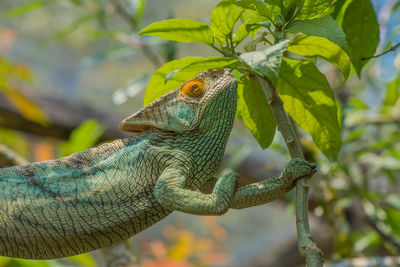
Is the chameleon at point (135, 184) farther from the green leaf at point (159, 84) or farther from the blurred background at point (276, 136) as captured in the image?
the blurred background at point (276, 136)

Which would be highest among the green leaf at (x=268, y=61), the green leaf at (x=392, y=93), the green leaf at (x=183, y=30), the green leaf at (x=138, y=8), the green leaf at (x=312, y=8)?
the green leaf at (x=138, y=8)

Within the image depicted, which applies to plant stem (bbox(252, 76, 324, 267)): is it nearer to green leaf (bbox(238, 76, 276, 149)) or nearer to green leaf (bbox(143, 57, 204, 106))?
green leaf (bbox(238, 76, 276, 149))

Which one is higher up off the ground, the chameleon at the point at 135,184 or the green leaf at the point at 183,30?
the green leaf at the point at 183,30

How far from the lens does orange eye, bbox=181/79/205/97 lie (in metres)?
0.78

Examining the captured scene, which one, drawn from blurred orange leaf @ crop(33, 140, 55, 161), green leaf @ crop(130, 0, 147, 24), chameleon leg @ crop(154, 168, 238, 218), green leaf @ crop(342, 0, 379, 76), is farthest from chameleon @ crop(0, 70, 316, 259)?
blurred orange leaf @ crop(33, 140, 55, 161)

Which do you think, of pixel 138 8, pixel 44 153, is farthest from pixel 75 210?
pixel 44 153

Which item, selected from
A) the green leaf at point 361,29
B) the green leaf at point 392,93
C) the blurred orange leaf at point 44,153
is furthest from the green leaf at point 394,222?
the blurred orange leaf at point 44,153

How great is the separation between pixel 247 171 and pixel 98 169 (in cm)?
198

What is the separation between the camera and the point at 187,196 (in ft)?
2.17

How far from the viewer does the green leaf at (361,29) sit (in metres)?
0.84

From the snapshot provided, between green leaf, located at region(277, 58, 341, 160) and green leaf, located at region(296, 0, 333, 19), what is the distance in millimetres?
74

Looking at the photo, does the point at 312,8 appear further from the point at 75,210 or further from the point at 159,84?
the point at 75,210

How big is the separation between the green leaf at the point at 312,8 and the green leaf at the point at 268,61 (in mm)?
137

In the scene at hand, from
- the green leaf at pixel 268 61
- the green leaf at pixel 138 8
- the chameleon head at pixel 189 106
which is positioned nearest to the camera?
the green leaf at pixel 268 61
